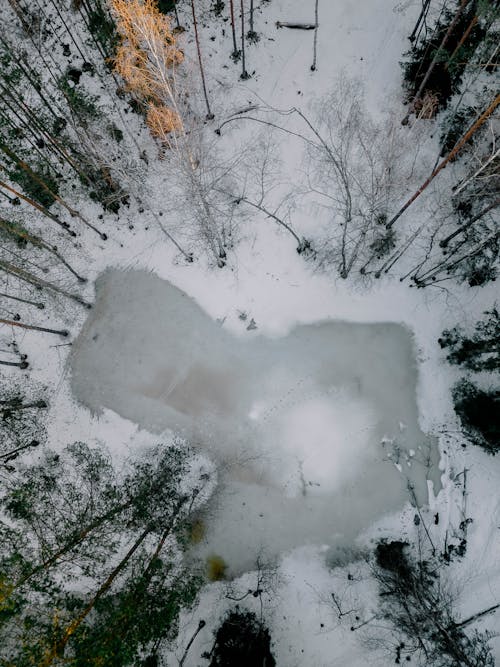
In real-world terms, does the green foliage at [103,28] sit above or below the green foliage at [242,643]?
above

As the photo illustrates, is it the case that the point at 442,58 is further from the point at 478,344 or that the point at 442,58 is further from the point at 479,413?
the point at 479,413

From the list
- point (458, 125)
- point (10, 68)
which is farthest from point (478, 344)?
point (10, 68)

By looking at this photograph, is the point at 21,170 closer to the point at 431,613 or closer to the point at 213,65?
the point at 213,65

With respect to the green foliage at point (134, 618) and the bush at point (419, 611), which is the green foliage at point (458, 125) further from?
the green foliage at point (134, 618)

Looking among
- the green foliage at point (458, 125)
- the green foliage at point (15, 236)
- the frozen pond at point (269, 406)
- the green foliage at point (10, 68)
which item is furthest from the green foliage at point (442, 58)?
the green foliage at point (15, 236)

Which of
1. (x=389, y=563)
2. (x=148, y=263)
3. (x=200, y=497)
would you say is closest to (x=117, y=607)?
(x=200, y=497)
